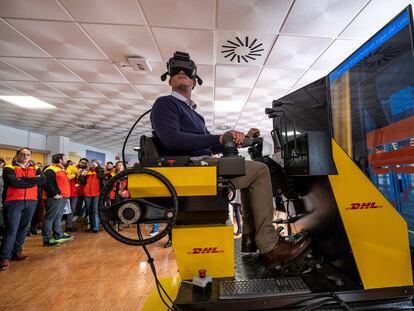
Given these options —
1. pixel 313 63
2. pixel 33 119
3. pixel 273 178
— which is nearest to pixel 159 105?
pixel 273 178

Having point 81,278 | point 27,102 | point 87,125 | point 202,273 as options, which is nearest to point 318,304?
point 202,273

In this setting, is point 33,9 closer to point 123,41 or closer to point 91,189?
point 123,41

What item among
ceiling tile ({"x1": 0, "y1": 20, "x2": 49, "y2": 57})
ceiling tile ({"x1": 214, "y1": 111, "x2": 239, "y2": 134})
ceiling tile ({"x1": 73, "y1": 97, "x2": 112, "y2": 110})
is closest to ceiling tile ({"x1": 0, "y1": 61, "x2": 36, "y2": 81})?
ceiling tile ({"x1": 0, "y1": 20, "x2": 49, "y2": 57})

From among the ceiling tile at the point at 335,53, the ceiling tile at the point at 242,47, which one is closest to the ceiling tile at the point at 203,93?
the ceiling tile at the point at 242,47

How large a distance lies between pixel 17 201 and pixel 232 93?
4.46 m

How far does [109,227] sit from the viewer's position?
1000 millimetres

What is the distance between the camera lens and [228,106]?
6160 mm

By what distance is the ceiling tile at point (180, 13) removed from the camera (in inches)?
96.6

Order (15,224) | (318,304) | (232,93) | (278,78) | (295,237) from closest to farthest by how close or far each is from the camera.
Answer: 1. (318,304)
2. (295,237)
3. (15,224)
4. (278,78)
5. (232,93)

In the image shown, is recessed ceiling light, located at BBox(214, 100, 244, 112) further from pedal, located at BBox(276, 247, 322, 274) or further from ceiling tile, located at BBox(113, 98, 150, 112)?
pedal, located at BBox(276, 247, 322, 274)

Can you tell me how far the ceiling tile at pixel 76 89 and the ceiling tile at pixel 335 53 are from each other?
15.0 ft

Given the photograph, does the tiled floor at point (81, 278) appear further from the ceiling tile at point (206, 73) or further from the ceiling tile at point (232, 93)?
the ceiling tile at point (232, 93)

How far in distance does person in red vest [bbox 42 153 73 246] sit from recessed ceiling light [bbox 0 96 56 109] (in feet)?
7.91

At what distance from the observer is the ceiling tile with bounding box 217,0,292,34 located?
2.46 metres
